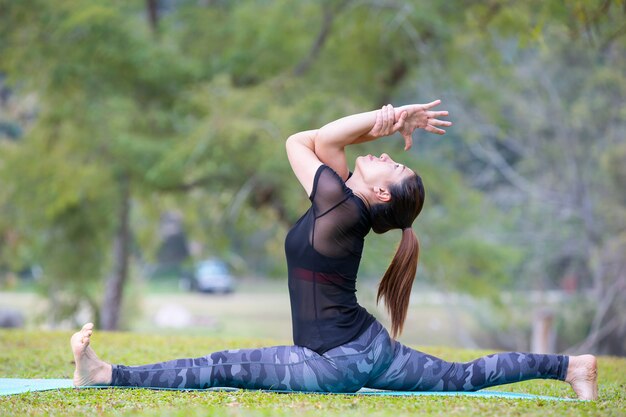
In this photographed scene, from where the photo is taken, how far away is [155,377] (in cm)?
427

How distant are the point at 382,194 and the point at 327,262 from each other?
429mm

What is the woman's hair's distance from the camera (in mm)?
4211

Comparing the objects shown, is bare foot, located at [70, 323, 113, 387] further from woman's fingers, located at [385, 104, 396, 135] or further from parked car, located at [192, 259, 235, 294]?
parked car, located at [192, 259, 235, 294]

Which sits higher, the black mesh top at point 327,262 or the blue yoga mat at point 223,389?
the black mesh top at point 327,262

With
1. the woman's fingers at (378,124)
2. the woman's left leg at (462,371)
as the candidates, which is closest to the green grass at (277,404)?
the woman's left leg at (462,371)

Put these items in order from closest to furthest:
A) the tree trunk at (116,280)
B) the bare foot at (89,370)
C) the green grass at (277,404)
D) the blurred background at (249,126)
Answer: the green grass at (277,404) < the bare foot at (89,370) < the blurred background at (249,126) < the tree trunk at (116,280)

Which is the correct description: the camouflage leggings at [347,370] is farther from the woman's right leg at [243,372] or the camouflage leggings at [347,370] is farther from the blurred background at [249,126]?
the blurred background at [249,126]

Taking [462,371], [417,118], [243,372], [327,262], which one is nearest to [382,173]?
[417,118]

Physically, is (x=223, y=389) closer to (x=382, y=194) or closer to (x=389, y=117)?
(x=382, y=194)

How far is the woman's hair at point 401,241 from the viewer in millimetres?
4211

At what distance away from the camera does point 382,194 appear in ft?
13.8

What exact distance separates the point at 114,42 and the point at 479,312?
1258 cm

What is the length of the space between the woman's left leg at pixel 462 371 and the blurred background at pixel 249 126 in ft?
21.5

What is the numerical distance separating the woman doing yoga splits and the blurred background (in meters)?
6.46
